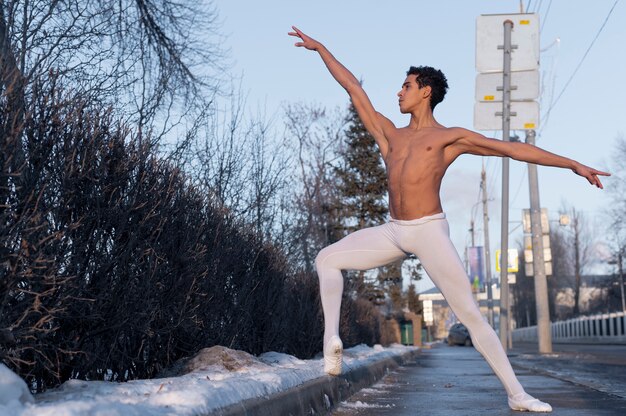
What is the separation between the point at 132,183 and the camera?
635 cm

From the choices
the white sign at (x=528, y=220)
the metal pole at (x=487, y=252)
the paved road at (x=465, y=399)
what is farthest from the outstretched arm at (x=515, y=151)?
the metal pole at (x=487, y=252)

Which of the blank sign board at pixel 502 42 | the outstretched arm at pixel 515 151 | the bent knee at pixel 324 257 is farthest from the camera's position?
the blank sign board at pixel 502 42

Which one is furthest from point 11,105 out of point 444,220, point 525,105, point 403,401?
point 525,105

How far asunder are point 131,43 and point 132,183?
10.00 metres

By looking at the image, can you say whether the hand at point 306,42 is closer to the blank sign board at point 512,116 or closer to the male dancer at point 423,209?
the male dancer at point 423,209

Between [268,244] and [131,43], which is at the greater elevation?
[131,43]

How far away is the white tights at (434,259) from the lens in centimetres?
617

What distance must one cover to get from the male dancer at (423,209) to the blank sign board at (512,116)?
18.5 m

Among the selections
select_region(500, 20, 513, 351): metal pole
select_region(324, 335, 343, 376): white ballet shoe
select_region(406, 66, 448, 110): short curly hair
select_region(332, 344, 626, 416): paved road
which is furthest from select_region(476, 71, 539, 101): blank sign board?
select_region(324, 335, 343, 376): white ballet shoe

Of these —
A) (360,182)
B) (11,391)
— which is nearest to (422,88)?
(11,391)

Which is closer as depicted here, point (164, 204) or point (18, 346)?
point (18, 346)

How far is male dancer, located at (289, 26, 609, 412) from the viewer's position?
618cm

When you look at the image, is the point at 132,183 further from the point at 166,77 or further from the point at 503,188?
the point at 503,188

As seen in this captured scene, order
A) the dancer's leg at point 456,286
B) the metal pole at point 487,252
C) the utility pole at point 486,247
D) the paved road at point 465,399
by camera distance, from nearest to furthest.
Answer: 1. the dancer's leg at point 456,286
2. the paved road at point 465,399
3. the metal pole at point 487,252
4. the utility pole at point 486,247
